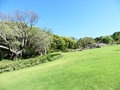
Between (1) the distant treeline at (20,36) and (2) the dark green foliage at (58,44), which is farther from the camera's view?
(2) the dark green foliage at (58,44)

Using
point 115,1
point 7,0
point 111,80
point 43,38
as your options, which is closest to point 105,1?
point 115,1

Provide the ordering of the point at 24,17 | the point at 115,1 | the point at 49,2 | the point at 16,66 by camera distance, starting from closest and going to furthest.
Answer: the point at 115,1 → the point at 16,66 → the point at 49,2 → the point at 24,17

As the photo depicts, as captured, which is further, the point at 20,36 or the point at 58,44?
the point at 58,44

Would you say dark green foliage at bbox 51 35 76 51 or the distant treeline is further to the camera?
dark green foliage at bbox 51 35 76 51

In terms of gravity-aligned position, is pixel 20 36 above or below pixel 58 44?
above

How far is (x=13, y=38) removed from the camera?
18.6 m

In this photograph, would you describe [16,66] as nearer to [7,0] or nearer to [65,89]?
[7,0]

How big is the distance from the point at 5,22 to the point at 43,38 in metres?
7.03

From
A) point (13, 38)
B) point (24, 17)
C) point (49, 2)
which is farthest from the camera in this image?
point (13, 38)

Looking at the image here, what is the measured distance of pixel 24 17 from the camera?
15.8m

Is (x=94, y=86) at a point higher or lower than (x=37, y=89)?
higher

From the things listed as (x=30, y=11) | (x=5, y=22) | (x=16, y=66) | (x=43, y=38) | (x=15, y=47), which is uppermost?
(x=30, y=11)

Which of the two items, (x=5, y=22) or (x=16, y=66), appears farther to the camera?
(x=5, y=22)

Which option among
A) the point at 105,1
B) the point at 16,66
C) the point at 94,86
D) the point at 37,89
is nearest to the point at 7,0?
the point at 16,66
